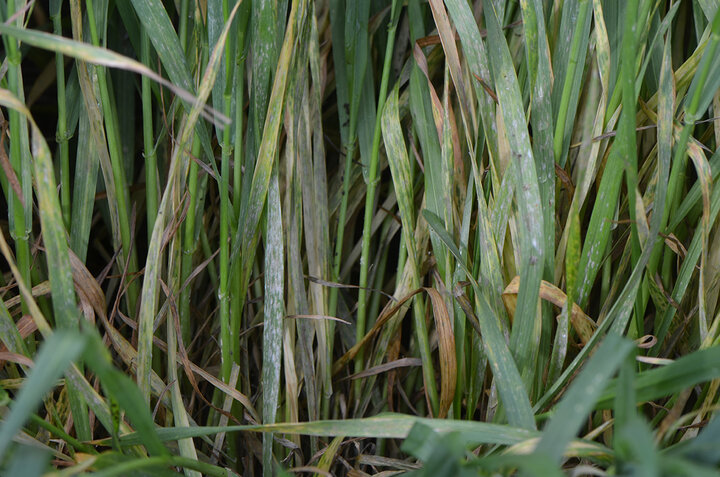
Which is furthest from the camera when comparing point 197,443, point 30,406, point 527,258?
point 197,443

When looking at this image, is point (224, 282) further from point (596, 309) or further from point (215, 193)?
point (596, 309)

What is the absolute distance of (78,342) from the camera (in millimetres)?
331

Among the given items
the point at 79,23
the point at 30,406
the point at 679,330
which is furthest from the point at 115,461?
the point at 679,330

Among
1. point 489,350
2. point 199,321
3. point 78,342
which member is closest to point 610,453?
point 489,350

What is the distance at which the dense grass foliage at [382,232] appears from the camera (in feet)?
1.66

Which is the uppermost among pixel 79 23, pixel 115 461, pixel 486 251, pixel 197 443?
pixel 79 23

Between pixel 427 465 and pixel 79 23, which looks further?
pixel 79 23

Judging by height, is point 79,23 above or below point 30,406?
above

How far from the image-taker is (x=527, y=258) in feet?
1.74

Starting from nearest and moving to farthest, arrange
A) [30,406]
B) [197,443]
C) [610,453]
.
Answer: [30,406] → [610,453] → [197,443]

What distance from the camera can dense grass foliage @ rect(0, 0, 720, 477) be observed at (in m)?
0.51

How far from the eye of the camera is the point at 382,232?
750 mm

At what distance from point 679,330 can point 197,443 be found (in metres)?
0.49

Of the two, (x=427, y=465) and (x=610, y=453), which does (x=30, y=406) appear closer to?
(x=427, y=465)
